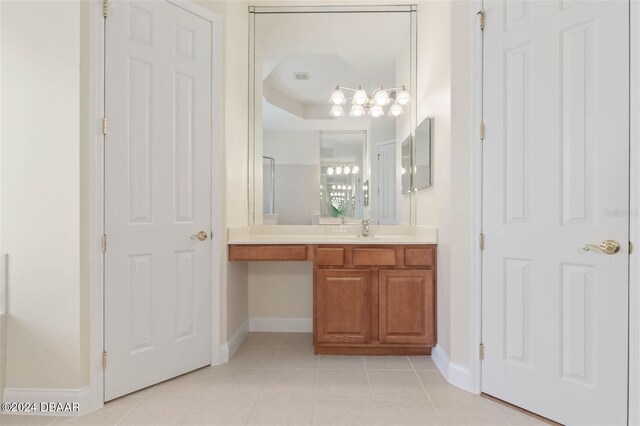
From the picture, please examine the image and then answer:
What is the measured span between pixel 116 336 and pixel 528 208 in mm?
2406

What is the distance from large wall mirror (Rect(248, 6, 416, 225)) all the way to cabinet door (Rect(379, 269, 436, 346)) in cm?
73

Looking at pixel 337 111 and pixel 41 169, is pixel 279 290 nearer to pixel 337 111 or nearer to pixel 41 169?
pixel 337 111

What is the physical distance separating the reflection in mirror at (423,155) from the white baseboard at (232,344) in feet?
6.28

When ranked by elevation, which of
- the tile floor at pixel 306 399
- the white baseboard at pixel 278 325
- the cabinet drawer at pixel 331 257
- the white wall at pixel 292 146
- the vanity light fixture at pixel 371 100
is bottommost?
the tile floor at pixel 306 399

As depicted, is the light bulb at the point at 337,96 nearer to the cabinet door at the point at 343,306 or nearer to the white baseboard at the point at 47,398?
the cabinet door at the point at 343,306

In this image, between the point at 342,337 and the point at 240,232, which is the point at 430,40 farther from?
the point at 342,337

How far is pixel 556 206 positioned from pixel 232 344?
2325mm

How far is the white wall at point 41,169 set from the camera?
Answer: 182 cm

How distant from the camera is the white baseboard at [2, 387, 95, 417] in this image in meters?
1.83

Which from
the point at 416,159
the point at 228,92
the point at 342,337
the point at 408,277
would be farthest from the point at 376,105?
the point at 342,337

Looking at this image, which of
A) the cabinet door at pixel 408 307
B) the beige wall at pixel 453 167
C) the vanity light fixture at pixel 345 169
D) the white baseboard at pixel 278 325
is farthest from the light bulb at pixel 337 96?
the white baseboard at pixel 278 325

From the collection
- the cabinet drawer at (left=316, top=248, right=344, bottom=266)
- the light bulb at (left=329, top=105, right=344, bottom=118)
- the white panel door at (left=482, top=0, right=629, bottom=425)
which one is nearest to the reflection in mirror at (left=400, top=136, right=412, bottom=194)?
the light bulb at (left=329, top=105, right=344, bottom=118)

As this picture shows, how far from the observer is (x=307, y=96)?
10.5 ft

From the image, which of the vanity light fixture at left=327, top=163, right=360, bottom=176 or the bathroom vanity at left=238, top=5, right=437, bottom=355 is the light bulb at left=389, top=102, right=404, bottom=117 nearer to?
the bathroom vanity at left=238, top=5, right=437, bottom=355
